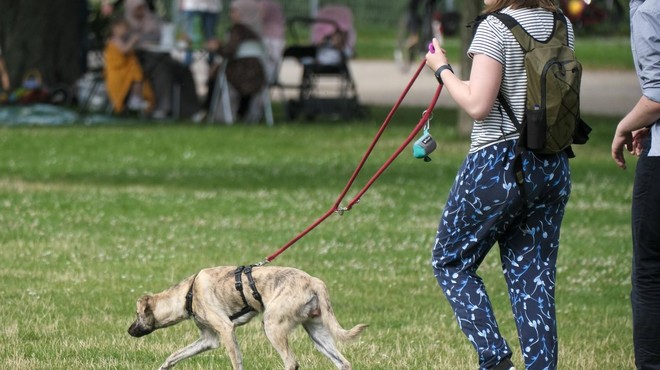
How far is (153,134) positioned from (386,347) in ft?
41.5

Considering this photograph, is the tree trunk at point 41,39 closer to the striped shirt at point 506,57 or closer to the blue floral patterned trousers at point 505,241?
the blue floral patterned trousers at point 505,241

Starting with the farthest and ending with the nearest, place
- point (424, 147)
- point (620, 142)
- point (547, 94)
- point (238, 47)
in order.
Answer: point (238, 47) < point (620, 142) < point (424, 147) < point (547, 94)

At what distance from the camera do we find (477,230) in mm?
5480

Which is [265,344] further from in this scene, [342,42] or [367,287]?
[342,42]

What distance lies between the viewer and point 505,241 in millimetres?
5656

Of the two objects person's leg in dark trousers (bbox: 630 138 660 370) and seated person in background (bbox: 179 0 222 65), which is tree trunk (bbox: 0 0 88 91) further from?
person's leg in dark trousers (bbox: 630 138 660 370)

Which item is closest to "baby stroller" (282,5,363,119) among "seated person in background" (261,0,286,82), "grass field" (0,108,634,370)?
"seated person in background" (261,0,286,82)

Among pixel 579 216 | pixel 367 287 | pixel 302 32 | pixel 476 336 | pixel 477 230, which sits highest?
pixel 477 230

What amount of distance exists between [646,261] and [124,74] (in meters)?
16.6

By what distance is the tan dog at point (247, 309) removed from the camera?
582 centimetres

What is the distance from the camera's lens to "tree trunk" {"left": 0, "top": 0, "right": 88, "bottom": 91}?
2269 cm

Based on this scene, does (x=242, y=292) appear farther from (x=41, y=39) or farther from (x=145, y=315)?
(x=41, y=39)

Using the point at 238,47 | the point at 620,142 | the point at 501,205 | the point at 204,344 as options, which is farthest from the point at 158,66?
the point at 501,205

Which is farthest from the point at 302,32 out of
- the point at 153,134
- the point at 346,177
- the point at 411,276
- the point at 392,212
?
the point at 411,276
